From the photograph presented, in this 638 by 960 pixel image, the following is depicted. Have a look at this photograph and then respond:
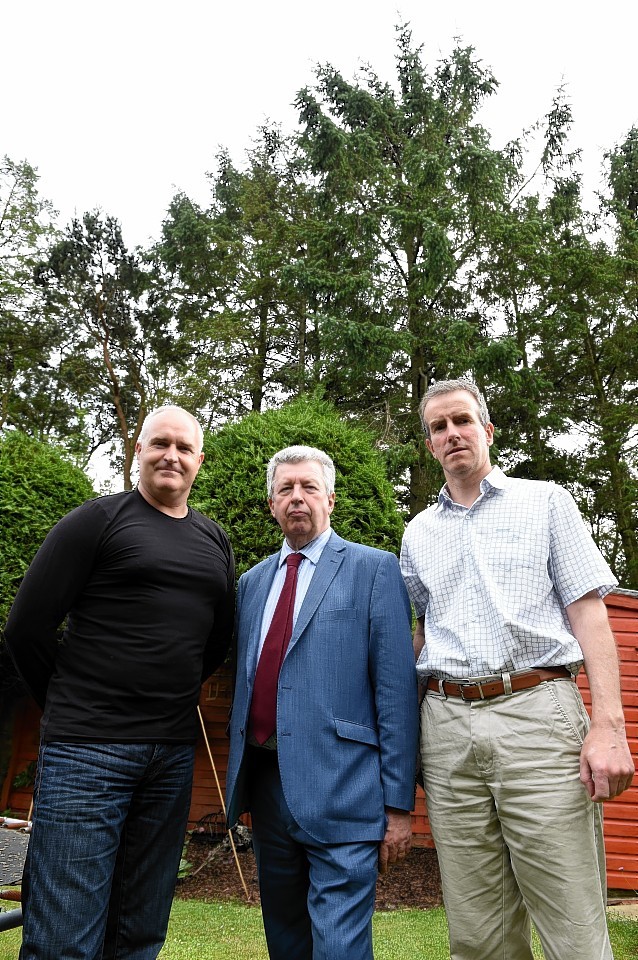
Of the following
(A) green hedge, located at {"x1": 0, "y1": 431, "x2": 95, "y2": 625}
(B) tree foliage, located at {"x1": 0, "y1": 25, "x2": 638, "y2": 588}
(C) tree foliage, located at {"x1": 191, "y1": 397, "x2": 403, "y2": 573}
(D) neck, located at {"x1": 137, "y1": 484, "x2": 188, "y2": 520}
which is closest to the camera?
(D) neck, located at {"x1": 137, "y1": 484, "x2": 188, "y2": 520}

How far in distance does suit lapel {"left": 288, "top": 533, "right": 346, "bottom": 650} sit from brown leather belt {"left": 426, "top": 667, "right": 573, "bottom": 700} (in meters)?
0.54

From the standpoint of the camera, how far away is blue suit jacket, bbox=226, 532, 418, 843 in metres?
2.25

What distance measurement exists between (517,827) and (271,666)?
93 cm

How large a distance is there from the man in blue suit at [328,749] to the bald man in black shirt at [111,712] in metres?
0.24

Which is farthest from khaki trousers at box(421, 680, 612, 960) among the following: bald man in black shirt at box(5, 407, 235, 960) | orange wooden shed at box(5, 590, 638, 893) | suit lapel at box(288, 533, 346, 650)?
orange wooden shed at box(5, 590, 638, 893)

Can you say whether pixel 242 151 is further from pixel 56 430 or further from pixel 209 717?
pixel 209 717

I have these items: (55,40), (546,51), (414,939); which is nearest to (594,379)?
(546,51)

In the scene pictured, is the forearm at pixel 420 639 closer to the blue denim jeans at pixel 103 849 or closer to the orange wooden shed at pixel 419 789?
the blue denim jeans at pixel 103 849

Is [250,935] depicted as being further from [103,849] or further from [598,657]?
[598,657]

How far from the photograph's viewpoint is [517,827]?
6.99 feet

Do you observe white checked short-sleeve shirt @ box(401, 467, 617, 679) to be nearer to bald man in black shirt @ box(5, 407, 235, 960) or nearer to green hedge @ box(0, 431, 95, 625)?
bald man in black shirt @ box(5, 407, 235, 960)

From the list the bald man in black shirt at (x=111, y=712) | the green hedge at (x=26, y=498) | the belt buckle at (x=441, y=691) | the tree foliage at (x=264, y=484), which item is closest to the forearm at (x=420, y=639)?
the belt buckle at (x=441, y=691)

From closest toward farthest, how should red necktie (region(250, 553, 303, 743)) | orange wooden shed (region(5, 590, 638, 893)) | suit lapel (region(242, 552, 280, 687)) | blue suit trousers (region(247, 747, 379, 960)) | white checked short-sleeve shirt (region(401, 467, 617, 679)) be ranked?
1. blue suit trousers (region(247, 747, 379, 960))
2. white checked short-sleeve shirt (region(401, 467, 617, 679))
3. red necktie (region(250, 553, 303, 743))
4. suit lapel (region(242, 552, 280, 687))
5. orange wooden shed (region(5, 590, 638, 893))

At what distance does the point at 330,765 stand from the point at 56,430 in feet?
58.5
